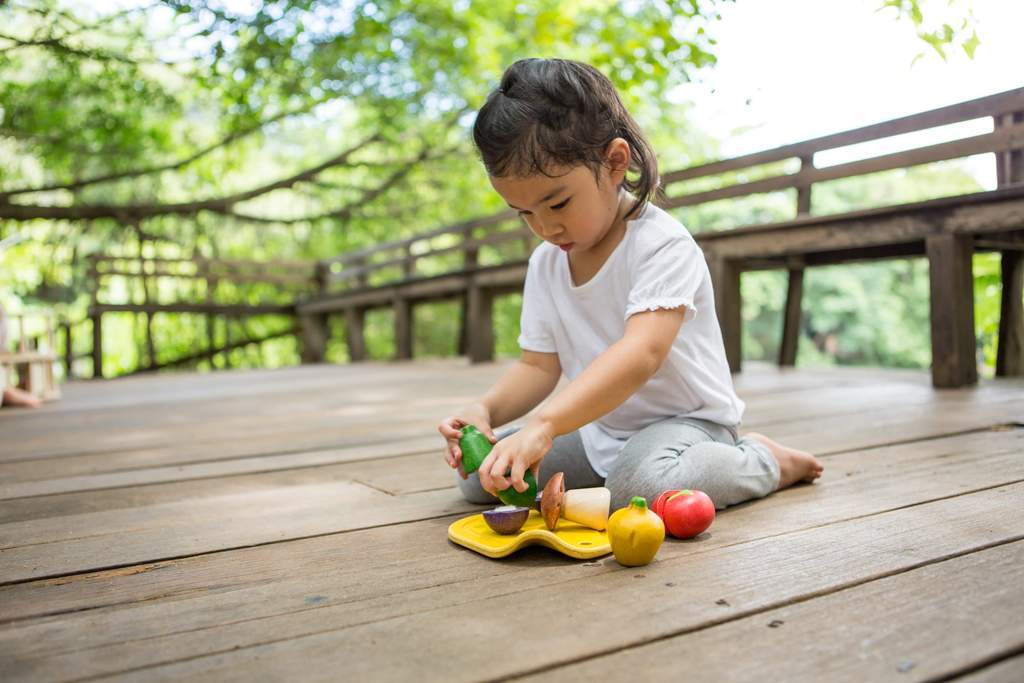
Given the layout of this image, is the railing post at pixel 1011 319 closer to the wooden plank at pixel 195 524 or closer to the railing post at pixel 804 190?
the railing post at pixel 804 190

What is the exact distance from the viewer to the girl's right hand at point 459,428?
172 centimetres

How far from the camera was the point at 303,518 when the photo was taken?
5.95 feet

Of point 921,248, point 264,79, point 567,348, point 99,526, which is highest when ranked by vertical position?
point 264,79

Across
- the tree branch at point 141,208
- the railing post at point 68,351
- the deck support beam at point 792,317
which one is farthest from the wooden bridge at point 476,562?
the railing post at point 68,351

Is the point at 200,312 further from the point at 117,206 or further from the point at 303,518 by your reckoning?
the point at 303,518

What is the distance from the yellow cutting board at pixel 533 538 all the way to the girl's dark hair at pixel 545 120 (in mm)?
676

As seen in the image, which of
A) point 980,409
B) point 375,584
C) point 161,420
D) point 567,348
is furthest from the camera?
point 161,420

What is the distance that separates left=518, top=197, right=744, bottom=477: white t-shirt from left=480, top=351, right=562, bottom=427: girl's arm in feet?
0.09

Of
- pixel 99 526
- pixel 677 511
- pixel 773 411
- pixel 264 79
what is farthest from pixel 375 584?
pixel 264 79

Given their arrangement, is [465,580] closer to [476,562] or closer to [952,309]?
[476,562]

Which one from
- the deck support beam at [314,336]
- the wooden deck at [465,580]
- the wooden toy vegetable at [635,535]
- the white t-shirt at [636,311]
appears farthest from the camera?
the deck support beam at [314,336]

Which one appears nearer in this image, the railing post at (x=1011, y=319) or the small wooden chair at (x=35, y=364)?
the railing post at (x=1011, y=319)

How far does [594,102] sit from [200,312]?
10.1 meters

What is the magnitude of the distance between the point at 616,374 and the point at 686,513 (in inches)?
11.6
